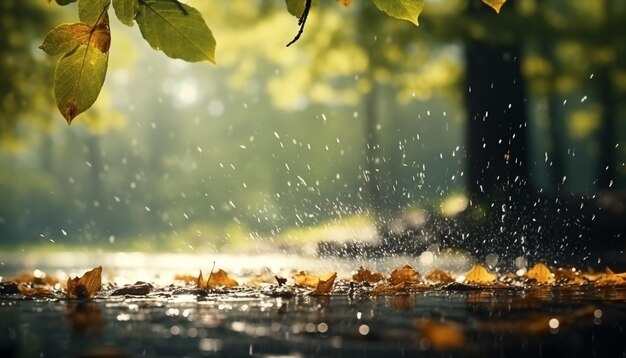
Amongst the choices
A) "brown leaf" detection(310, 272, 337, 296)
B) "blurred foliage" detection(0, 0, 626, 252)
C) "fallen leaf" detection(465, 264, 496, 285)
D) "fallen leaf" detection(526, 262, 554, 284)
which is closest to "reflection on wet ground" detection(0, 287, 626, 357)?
"brown leaf" detection(310, 272, 337, 296)

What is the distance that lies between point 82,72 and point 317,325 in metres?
1.05

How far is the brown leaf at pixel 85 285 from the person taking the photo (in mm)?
3438

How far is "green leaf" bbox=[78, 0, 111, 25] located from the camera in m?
1.81

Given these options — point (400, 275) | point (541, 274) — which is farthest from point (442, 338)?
point (541, 274)

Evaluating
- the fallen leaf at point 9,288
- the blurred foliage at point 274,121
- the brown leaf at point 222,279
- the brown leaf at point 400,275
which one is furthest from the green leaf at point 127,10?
the blurred foliage at point 274,121

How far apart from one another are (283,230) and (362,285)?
1320 inches

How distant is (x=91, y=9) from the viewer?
182cm

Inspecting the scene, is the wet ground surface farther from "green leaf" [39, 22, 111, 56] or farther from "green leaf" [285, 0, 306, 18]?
"green leaf" [285, 0, 306, 18]

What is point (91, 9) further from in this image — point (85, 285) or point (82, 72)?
point (85, 285)

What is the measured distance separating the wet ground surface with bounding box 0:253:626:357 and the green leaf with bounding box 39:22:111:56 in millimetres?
660

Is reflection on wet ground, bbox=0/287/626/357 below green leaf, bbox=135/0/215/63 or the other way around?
below

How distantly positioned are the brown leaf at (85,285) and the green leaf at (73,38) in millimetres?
1838

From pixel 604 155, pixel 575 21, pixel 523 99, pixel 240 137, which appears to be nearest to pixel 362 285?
pixel 523 99

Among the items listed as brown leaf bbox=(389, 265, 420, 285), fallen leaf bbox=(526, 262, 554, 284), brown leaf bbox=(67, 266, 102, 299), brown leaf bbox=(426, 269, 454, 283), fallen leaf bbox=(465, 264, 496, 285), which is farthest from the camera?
brown leaf bbox=(426, 269, 454, 283)
